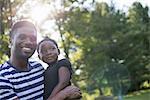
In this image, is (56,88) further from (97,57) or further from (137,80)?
(137,80)

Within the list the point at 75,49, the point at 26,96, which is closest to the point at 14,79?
the point at 26,96

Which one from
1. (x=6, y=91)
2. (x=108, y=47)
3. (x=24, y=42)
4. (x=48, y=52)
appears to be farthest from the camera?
(x=108, y=47)

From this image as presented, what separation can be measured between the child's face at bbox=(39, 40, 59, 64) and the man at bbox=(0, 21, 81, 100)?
0.57 feet

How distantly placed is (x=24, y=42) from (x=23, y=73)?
0.65 feet

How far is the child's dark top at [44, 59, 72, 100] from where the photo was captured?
2766 millimetres

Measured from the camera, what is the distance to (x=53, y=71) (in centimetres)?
283

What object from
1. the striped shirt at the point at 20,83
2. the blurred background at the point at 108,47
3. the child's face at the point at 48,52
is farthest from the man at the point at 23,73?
the blurred background at the point at 108,47

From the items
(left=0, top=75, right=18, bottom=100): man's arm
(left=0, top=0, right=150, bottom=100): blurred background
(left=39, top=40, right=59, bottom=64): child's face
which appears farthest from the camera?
(left=0, top=0, right=150, bottom=100): blurred background

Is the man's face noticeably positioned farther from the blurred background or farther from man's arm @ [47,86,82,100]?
the blurred background

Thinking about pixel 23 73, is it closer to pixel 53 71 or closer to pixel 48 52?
pixel 53 71

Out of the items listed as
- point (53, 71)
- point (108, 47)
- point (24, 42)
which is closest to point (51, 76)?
point (53, 71)

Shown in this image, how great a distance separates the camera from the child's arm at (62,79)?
9.08ft

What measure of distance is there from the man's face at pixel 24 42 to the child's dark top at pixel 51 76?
0.19 m

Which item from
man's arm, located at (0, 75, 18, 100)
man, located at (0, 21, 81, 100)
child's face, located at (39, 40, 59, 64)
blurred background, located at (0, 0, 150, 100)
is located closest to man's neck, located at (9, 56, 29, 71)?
man, located at (0, 21, 81, 100)
